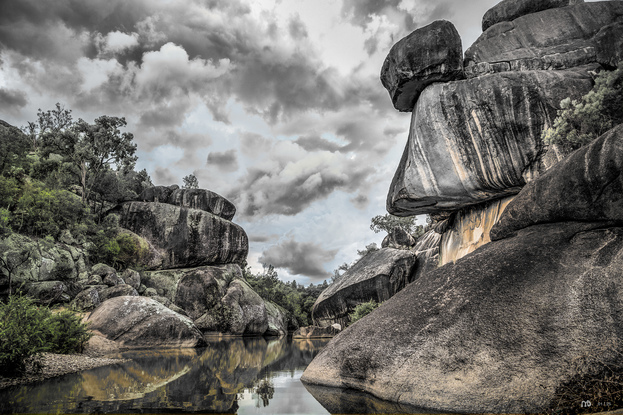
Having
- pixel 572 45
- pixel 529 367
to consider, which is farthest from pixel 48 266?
pixel 572 45

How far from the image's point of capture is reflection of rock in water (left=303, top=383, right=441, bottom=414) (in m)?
5.01

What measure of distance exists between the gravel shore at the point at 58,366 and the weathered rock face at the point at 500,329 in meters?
5.32

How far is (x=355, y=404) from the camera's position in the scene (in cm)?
541

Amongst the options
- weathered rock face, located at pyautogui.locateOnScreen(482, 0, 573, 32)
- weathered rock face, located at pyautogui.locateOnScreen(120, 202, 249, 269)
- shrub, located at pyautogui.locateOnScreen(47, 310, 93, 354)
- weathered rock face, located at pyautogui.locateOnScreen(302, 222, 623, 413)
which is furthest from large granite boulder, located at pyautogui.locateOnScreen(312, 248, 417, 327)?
shrub, located at pyautogui.locateOnScreen(47, 310, 93, 354)

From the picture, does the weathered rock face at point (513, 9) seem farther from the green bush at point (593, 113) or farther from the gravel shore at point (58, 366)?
the gravel shore at point (58, 366)

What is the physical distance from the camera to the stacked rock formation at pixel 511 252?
5.03m

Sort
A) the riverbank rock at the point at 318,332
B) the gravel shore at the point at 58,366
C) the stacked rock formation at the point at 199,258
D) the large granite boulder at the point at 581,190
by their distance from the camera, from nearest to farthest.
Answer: the large granite boulder at the point at 581,190 < the gravel shore at the point at 58,366 < the riverbank rock at the point at 318,332 < the stacked rock formation at the point at 199,258

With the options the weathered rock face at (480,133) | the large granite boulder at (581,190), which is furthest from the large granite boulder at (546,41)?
the large granite boulder at (581,190)

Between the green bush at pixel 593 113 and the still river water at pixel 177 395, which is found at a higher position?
the green bush at pixel 593 113

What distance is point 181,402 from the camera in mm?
5281

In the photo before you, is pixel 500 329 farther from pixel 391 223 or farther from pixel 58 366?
pixel 391 223

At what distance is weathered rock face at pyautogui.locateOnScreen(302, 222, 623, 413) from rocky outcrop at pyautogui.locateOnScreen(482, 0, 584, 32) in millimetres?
11160

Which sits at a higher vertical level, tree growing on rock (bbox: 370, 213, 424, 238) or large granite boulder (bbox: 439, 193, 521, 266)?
tree growing on rock (bbox: 370, 213, 424, 238)

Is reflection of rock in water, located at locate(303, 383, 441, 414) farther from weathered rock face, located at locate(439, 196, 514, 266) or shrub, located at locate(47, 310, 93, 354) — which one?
weathered rock face, located at locate(439, 196, 514, 266)
